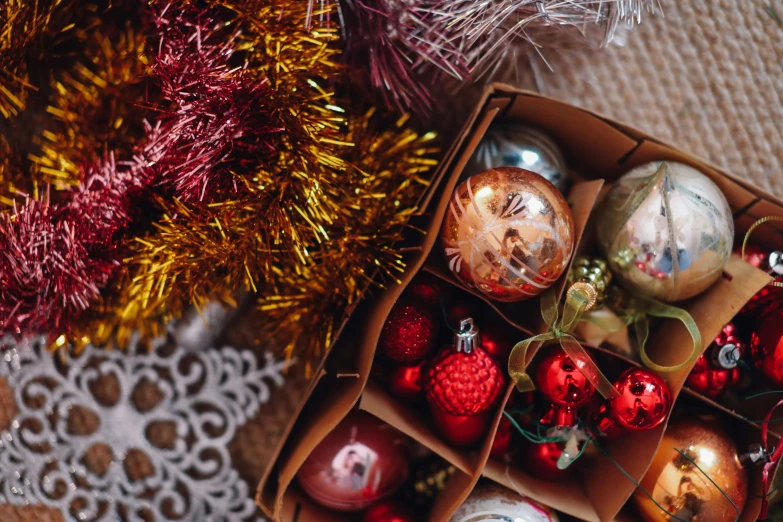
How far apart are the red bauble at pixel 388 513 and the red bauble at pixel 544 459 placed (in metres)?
0.17

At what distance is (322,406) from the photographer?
762mm

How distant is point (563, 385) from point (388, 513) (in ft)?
0.94

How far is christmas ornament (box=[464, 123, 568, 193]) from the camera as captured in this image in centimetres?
73

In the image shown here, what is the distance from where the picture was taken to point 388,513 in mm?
754

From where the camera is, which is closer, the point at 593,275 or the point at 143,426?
the point at 593,275

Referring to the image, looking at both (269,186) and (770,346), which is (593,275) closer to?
(770,346)

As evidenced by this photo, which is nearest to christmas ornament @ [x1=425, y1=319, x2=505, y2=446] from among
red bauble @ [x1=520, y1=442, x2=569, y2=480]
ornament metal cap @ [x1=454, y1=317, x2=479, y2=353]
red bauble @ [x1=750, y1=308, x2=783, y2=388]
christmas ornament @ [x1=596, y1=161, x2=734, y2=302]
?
ornament metal cap @ [x1=454, y1=317, x2=479, y2=353]

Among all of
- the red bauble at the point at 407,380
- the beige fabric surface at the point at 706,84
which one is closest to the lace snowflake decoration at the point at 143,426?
the red bauble at the point at 407,380

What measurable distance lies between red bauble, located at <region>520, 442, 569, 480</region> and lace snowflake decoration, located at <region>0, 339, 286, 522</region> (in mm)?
374

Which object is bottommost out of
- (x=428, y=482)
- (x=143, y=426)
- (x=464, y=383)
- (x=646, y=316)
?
(x=143, y=426)

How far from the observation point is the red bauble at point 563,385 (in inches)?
26.6

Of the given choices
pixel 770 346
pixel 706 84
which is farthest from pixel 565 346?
pixel 706 84

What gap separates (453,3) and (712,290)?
0.48 meters

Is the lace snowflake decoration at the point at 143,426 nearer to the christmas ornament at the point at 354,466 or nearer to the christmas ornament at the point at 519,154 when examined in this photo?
the christmas ornament at the point at 354,466
